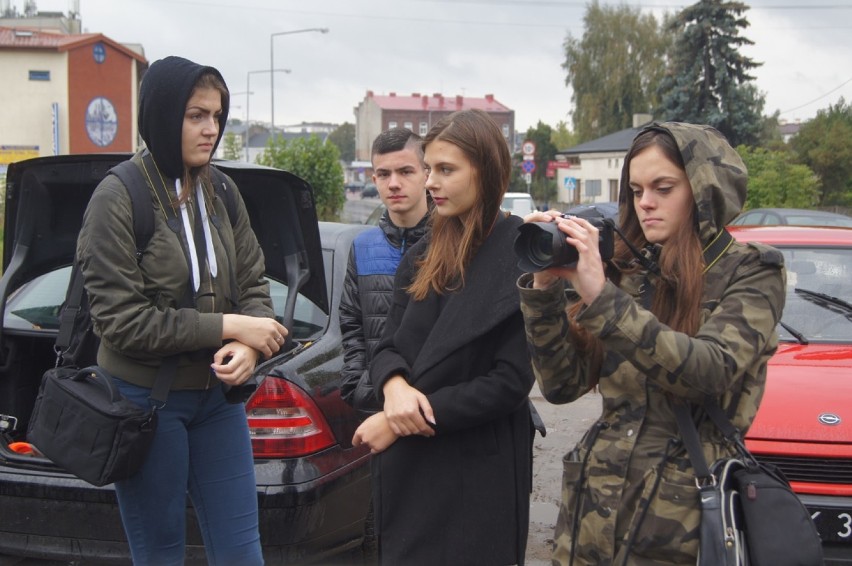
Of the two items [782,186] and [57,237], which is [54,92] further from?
[57,237]

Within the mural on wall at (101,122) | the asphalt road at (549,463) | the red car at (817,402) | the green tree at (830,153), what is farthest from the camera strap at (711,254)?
the mural on wall at (101,122)

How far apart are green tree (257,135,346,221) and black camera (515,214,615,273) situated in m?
18.8

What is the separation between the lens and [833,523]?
3.82 metres

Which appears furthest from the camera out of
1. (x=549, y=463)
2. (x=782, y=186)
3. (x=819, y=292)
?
(x=782, y=186)

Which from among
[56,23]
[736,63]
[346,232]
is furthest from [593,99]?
[346,232]

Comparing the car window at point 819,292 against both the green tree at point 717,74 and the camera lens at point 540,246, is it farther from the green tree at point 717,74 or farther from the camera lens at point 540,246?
the green tree at point 717,74

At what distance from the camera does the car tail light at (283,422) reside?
3746 millimetres

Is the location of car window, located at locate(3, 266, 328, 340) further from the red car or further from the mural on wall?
the mural on wall

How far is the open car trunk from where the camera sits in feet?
11.8

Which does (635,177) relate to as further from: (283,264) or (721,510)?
(283,264)

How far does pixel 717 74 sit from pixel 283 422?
3928cm

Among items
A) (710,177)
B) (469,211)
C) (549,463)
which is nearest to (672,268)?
(710,177)

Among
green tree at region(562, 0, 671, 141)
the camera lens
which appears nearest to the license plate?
the camera lens

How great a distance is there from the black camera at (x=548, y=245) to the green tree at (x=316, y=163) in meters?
18.8
